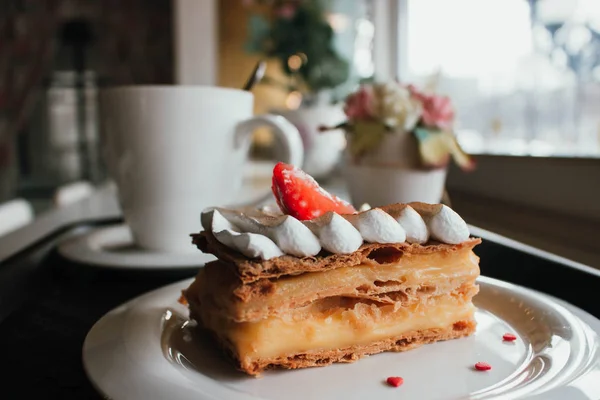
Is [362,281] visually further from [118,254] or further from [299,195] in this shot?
[118,254]

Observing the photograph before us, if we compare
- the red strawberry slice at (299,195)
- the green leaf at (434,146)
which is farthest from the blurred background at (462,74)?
the red strawberry slice at (299,195)

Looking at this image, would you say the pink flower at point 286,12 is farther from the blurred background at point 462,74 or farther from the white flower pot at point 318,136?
the white flower pot at point 318,136

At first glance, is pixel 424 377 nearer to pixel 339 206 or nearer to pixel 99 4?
pixel 339 206

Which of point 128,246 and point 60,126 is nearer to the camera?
point 128,246

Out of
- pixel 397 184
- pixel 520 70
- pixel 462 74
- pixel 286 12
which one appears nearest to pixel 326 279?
pixel 397 184

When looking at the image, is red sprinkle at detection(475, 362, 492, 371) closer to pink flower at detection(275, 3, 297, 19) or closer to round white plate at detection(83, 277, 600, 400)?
round white plate at detection(83, 277, 600, 400)

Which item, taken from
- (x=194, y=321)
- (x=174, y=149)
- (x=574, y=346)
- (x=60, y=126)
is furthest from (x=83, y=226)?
(x=60, y=126)
